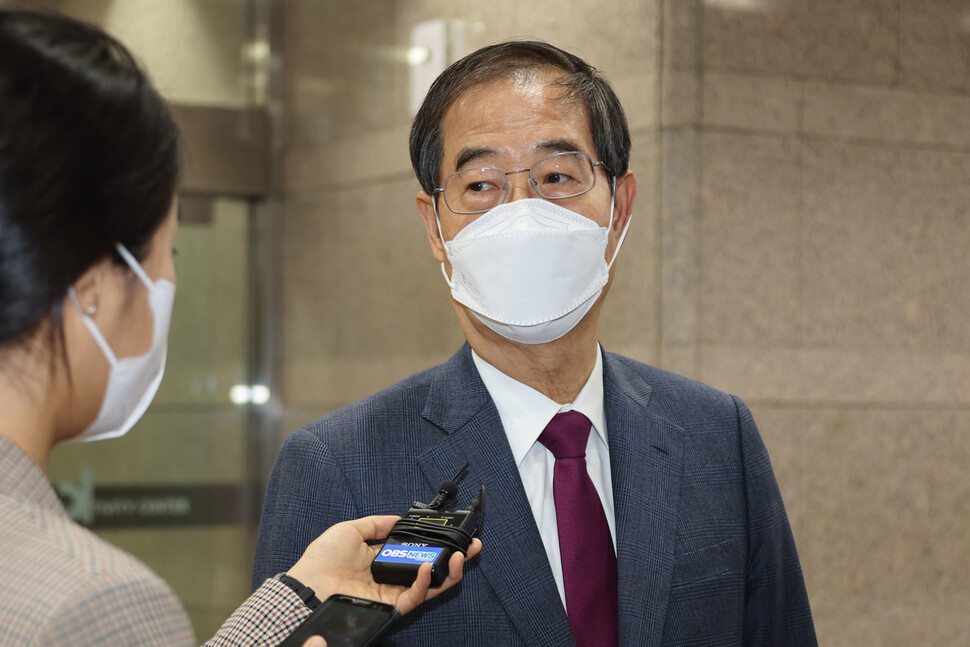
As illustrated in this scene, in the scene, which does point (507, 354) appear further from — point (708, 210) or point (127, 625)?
point (708, 210)

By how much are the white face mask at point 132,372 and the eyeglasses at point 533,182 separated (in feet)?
2.94

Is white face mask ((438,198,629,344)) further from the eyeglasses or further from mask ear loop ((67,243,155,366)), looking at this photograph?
mask ear loop ((67,243,155,366))

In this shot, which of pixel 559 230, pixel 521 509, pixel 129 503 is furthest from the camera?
pixel 129 503

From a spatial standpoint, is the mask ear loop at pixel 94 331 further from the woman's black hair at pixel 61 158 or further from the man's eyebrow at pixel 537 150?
the man's eyebrow at pixel 537 150

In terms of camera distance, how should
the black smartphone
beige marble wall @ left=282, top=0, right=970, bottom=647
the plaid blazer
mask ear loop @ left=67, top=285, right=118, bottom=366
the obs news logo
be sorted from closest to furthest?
the plaid blazer < mask ear loop @ left=67, top=285, right=118, bottom=366 < the black smartphone < the obs news logo < beige marble wall @ left=282, top=0, right=970, bottom=647

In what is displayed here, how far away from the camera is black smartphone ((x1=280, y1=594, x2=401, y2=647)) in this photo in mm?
1427

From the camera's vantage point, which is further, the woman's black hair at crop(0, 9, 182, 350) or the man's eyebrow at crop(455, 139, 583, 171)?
the man's eyebrow at crop(455, 139, 583, 171)

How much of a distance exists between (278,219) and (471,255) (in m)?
4.20

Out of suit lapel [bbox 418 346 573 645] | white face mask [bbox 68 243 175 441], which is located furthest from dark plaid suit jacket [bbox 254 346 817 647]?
white face mask [bbox 68 243 175 441]

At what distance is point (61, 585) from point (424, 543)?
700mm

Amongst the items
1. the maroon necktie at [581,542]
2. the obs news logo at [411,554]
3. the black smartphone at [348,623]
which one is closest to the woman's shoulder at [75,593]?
the black smartphone at [348,623]

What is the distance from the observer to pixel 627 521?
6.57ft

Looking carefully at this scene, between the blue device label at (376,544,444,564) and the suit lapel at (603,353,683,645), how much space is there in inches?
19.2

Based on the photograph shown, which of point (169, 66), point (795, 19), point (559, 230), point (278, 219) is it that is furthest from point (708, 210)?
point (169, 66)
